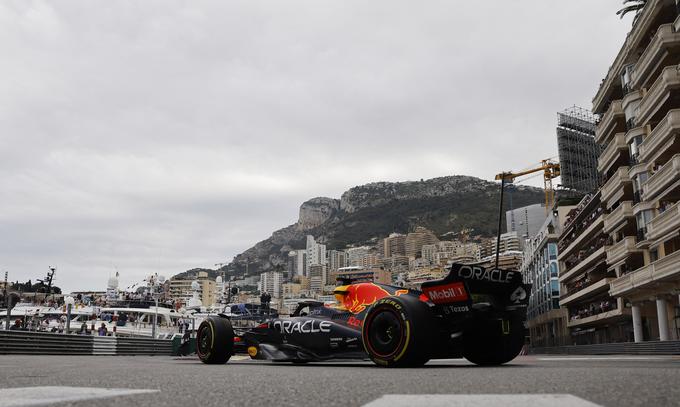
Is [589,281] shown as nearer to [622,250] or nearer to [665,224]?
[622,250]

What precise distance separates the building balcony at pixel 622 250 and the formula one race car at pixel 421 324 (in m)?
33.6

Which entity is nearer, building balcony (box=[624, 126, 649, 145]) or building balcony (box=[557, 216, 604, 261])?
building balcony (box=[624, 126, 649, 145])

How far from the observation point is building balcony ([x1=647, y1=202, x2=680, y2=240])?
103 ft

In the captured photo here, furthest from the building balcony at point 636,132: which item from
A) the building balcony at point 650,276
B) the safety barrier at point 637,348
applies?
the safety barrier at point 637,348

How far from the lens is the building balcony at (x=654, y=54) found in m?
32.6

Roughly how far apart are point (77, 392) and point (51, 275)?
244 ft

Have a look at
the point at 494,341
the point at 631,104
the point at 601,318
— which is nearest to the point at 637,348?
the point at 631,104

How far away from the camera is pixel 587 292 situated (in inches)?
2258

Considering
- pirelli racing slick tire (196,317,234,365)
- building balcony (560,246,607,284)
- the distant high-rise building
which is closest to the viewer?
pirelli racing slick tire (196,317,234,365)

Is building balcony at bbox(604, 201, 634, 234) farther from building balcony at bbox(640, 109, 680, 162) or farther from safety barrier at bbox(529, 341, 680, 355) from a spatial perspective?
safety barrier at bbox(529, 341, 680, 355)

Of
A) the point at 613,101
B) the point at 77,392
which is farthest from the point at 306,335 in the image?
the point at 613,101

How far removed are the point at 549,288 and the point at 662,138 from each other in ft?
169

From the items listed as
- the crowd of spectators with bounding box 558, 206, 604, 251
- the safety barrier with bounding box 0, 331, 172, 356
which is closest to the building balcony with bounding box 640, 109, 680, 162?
the crowd of spectators with bounding box 558, 206, 604, 251

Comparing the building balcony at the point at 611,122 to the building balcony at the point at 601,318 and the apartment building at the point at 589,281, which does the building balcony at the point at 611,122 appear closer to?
the apartment building at the point at 589,281
